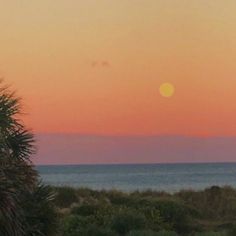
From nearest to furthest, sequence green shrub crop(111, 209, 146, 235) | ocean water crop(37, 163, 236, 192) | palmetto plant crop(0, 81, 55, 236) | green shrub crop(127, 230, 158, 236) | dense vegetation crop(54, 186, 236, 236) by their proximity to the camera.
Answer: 1. palmetto plant crop(0, 81, 55, 236)
2. green shrub crop(127, 230, 158, 236)
3. dense vegetation crop(54, 186, 236, 236)
4. green shrub crop(111, 209, 146, 235)
5. ocean water crop(37, 163, 236, 192)

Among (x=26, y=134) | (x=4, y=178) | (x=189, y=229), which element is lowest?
(x=189, y=229)

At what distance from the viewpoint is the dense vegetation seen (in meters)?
21.0

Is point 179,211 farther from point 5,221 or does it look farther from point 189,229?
point 5,221

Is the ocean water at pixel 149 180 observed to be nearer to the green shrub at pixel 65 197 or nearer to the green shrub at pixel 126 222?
the green shrub at pixel 65 197

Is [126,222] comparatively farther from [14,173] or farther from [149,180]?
[149,180]

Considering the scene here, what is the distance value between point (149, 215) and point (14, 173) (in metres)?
13.0

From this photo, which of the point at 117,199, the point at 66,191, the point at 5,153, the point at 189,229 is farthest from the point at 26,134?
the point at 66,191

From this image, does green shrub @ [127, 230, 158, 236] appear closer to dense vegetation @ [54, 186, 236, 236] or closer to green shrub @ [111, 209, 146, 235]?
dense vegetation @ [54, 186, 236, 236]

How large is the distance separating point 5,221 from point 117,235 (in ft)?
32.0

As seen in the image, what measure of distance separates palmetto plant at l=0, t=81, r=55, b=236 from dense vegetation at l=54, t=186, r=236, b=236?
18.4ft

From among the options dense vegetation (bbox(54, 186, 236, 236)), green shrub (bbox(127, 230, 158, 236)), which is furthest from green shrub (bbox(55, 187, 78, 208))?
green shrub (bbox(127, 230, 158, 236))

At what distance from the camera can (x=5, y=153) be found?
1165 cm

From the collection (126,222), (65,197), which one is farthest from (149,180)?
(126,222)

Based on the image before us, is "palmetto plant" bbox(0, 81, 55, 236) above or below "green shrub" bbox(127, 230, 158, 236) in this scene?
above
